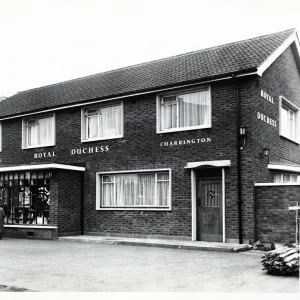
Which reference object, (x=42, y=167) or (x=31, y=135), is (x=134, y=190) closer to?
(x=42, y=167)

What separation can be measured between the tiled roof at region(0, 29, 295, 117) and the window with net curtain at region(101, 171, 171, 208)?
309 cm

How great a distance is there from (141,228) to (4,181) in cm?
638

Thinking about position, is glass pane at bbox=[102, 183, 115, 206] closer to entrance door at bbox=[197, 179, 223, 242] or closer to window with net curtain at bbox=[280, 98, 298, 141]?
entrance door at bbox=[197, 179, 223, 242]

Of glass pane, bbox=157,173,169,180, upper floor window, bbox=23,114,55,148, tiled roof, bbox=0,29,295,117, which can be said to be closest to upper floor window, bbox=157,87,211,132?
tiled roof, bbox=0,29,295,117

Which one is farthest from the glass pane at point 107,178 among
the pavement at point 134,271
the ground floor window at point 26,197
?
the pavement at point 134,271

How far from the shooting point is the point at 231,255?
12.7 m

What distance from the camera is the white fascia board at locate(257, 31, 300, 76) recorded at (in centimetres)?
1473

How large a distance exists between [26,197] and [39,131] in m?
3.37

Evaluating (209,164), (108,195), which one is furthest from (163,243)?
(108,195)

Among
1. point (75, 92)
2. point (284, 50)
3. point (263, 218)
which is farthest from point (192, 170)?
point (75, 92)

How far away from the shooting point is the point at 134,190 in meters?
17.3

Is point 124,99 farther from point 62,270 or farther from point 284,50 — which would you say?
point 62,270

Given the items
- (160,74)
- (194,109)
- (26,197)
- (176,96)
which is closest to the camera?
(194,109)

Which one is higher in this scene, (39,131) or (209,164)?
(39,131)
